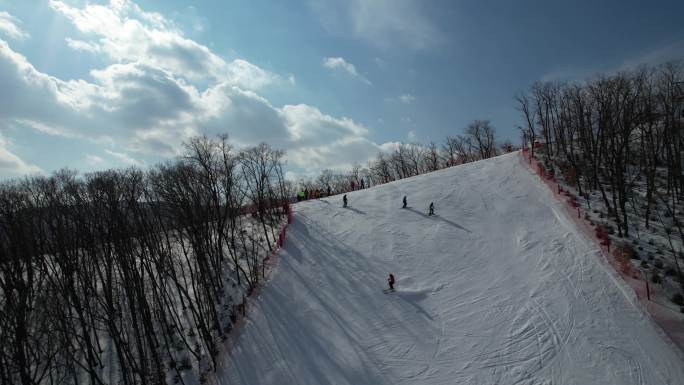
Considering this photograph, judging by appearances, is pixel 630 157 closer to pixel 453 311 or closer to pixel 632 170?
pixel 632 170

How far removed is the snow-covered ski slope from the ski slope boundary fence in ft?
1.53

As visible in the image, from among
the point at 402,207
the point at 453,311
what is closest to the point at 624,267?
the point at 453,311

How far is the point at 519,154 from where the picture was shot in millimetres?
40438

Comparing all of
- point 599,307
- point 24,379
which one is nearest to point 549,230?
point 599,307

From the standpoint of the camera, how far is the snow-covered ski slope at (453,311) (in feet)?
49.0

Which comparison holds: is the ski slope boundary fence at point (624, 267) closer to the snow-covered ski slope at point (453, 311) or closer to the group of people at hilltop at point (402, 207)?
the snow-covered ski slope at point (453, 311)

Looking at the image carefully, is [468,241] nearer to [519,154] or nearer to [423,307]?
[423,307]

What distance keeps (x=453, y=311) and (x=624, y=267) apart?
9.75m

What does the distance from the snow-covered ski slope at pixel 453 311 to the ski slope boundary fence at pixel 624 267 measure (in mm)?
467

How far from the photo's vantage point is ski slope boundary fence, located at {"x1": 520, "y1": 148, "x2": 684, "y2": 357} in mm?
15508

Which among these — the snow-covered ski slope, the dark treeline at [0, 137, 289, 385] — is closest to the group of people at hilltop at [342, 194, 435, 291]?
the snow-covered ski slope

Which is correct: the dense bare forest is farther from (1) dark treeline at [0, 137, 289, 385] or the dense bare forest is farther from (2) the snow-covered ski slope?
(1) dark treeline at [0, 137, 289, 385]

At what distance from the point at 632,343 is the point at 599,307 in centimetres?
227

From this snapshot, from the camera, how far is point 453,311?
1866cm
